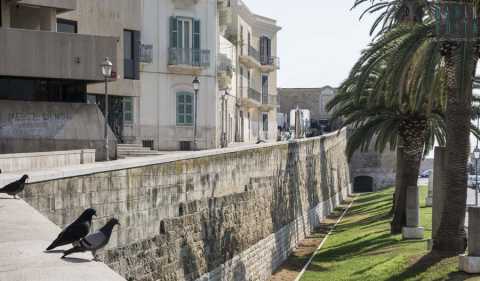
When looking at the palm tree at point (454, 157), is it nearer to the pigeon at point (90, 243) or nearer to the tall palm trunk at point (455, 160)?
the tall palm trunk at point (455, 160)

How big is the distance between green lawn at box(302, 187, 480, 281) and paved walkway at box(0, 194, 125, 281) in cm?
1259

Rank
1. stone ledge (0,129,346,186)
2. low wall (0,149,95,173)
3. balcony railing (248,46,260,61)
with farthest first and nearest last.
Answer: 1. balcony railing (248,46,260,61)
2. low wall (0,149,95,173)
3. stone ledge (0,129,346,186)

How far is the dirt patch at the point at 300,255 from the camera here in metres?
29.2

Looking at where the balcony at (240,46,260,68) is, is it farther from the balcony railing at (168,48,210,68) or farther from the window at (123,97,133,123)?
the window at (123,97,133,123)

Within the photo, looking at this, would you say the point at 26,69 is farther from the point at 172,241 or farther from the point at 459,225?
the point at 459,225

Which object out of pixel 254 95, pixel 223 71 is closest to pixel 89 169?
pixel 223 71

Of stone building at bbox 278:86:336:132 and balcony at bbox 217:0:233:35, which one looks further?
stone building at bbox 278:86:336:132

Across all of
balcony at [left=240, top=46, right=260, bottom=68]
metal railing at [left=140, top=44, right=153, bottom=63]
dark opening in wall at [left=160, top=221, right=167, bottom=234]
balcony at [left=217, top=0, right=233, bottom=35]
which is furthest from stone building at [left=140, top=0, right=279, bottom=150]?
dark opening in wall at [left=160, top=221, right=167, bottom=234]

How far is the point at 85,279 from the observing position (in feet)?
23.1

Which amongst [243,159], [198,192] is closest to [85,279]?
[198,192]

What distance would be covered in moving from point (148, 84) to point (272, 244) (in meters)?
16.1

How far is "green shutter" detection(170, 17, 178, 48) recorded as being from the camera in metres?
43.8

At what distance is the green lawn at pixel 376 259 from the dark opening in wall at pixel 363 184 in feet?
188

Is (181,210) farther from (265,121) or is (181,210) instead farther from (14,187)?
(265,121)
